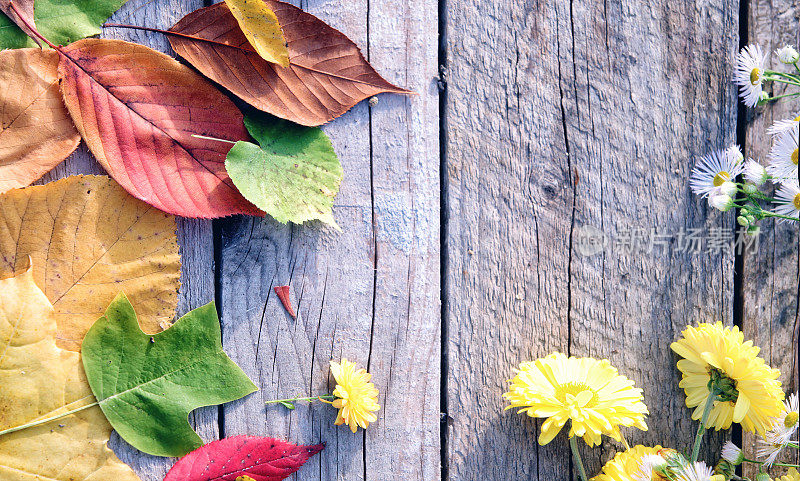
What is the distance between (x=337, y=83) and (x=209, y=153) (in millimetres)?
273

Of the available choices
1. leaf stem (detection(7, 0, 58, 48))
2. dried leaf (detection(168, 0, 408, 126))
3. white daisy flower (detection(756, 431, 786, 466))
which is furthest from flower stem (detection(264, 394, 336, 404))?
white daisy flower (detection(756, 431, 786, 466))

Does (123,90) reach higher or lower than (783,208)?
higher

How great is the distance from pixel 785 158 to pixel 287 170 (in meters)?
1.01

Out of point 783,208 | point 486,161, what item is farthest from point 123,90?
point 783,208

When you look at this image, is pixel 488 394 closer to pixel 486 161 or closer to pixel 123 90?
pixel 486 161

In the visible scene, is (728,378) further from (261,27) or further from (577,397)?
(261,27)

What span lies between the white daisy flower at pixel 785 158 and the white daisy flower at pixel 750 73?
0.10 metres

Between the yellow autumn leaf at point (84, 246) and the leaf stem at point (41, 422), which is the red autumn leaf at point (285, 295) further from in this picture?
the leaf stem at point (41, 422)

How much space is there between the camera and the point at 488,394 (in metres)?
1.06

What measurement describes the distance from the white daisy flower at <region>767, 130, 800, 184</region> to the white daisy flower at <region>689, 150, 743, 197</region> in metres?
0.06

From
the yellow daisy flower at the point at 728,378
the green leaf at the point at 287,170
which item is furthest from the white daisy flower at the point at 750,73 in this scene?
the green leaf at the point at 287,170

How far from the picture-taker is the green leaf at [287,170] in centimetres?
93

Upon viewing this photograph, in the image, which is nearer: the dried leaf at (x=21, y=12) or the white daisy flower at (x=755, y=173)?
the dried leaf at (x=21, y=12)

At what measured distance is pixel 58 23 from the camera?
931 millimetres
